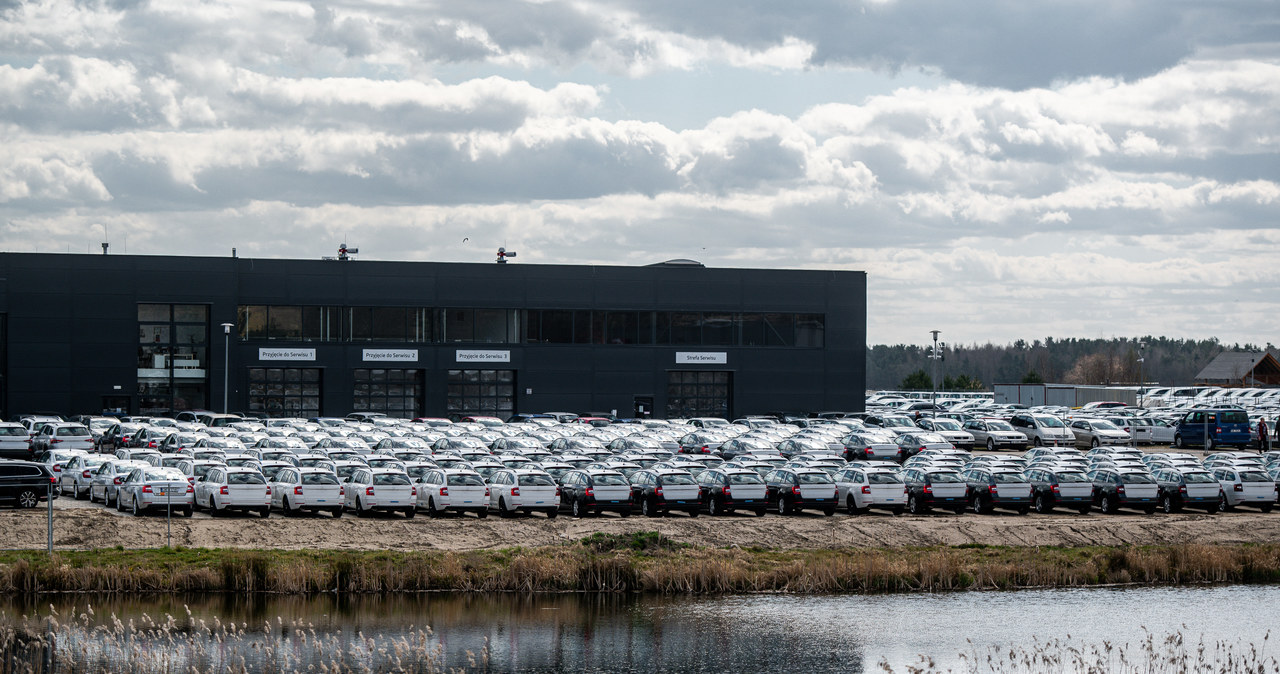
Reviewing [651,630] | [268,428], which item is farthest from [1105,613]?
[268,428]

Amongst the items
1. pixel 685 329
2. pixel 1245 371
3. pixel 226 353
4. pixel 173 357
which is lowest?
pixel 1245 371

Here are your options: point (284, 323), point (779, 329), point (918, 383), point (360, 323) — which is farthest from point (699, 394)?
point (918, 383)

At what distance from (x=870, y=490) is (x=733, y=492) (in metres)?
4.15

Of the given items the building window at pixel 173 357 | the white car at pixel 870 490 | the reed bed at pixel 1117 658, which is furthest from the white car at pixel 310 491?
→ the building window at pixel 173 357

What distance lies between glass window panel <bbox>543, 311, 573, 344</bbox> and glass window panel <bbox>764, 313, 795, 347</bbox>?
11892mm

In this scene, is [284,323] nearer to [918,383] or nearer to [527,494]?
[527,494]

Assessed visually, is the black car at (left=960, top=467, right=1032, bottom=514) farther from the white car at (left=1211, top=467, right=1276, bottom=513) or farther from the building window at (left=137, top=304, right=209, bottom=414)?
the building window at (left=137, top=304, right=209, bottom=414)

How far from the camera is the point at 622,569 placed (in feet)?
109

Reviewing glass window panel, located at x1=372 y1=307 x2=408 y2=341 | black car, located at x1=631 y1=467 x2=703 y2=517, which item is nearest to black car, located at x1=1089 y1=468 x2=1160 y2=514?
black car, located at x1=631 y1=467 x2=703 y2=517

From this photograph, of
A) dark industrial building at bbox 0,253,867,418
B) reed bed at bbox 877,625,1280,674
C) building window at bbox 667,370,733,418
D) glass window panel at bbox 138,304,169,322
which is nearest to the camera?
reed bed at bbox 877,625,1280,674

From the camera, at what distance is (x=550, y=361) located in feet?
274

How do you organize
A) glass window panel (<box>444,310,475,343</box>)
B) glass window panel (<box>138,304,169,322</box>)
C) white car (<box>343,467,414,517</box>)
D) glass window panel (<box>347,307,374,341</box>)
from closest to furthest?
white car (<box>343,467,414,517</box>), glass window panel (<box>138,304,169,322</box>), glass window panel (<box>347,307,374,341</box>), glass window panel (<box>444,310,475,343</box>)

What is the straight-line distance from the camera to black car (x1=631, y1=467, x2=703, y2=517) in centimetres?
4128

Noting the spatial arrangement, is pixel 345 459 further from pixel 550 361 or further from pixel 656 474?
pixel 550 361
